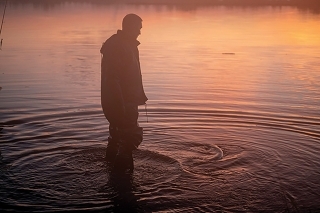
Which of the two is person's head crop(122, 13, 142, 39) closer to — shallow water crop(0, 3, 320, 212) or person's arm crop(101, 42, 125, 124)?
person's arm crop(101, 42, 125, 124)

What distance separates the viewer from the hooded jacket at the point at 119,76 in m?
8.13

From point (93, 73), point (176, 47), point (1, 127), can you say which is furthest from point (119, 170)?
point (176, 47)

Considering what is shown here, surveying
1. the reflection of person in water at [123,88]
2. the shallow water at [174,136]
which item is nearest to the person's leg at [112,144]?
the reflection of person in water at [123,88]

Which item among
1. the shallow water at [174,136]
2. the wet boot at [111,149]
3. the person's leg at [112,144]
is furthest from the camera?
the wet boot at [111,149]

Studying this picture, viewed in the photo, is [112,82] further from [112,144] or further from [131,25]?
[112,144]

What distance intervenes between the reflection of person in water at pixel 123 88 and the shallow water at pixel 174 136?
52cm

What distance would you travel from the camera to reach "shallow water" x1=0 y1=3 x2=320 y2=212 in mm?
7613

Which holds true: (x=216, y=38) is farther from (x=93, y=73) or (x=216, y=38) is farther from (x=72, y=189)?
(x=72, y=189)

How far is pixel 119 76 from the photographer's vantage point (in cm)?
830

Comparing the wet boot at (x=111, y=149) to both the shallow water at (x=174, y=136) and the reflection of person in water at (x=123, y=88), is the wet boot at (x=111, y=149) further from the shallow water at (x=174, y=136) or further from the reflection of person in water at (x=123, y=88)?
the shallow water at (x=174, y=136)

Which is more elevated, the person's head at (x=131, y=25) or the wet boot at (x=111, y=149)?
the person's head at (x=131, y=25)

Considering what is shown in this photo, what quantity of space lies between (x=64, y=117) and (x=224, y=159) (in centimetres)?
485

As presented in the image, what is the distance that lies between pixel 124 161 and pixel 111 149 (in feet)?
1.05

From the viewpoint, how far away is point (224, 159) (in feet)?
31.1
